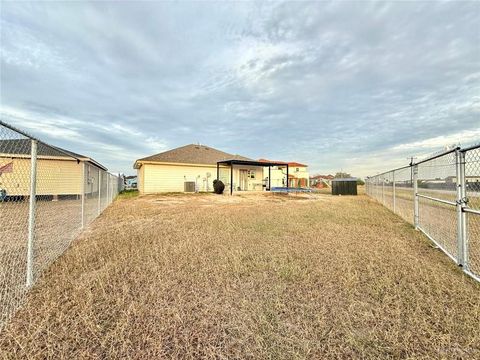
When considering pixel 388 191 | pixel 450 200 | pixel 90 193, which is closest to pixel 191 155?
pixel 90 193

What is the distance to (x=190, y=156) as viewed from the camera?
2511cm

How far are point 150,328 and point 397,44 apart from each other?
15996mm

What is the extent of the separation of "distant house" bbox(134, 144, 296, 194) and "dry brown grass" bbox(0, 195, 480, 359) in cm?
1651

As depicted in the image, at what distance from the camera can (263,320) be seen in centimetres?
229

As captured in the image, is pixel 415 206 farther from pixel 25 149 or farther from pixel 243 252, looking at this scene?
pixel 25 149

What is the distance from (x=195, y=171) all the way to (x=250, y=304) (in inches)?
868

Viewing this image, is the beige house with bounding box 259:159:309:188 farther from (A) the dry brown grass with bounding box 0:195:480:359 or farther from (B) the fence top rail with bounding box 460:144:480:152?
(B) the fence top rail with bounding box 460:144:480:152

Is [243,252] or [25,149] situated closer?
[25,149]

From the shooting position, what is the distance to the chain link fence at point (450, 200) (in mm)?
3598

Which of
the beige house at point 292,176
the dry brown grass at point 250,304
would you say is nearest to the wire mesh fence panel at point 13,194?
the dry brown grass at point 250,304

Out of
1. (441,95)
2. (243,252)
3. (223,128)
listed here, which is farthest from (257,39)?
(223,128)

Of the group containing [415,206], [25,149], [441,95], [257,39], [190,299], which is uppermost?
[257,39]

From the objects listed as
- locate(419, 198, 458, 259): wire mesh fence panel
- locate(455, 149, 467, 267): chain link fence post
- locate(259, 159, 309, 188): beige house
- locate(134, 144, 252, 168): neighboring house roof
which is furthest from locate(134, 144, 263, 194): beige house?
locate(455, 149, 467, 267): chain link fence post

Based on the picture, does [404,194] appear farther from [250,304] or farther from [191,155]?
[191,155]
